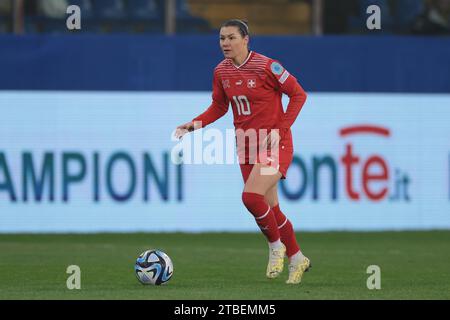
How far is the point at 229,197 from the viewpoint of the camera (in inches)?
712

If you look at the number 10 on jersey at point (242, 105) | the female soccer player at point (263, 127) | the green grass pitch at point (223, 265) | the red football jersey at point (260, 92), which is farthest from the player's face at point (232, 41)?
the green grass pitch at point (223, 265)

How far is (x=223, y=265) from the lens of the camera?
13008 mm

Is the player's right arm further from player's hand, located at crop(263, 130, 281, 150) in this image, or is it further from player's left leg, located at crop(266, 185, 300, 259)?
player's left leg, located at crop(266, 185, 300, 259)

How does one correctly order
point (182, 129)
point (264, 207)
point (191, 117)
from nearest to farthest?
point (264, 207) → point (182, 129) → point (191, 117)

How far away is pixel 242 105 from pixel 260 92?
207 millimetres

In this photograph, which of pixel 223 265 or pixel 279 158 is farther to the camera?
pixel 223 265

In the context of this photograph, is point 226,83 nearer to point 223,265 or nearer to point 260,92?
point 260,92

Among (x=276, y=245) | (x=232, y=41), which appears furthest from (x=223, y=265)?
(x=232, y=41)

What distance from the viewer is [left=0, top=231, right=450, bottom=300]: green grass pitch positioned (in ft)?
32.0
